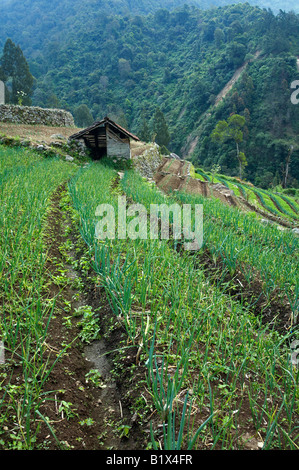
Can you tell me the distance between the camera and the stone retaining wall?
2075 centimetres

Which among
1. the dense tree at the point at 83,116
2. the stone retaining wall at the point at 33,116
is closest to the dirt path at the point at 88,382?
the stone retaining wall at the point at 33,116

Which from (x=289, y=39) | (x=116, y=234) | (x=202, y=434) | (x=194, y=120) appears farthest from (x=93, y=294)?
(x=289, y=39)

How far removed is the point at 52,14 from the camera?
123625 mm

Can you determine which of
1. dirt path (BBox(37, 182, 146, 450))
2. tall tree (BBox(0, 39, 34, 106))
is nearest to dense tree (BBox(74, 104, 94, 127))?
tall tree (BBox(0, 39, 34, 106))

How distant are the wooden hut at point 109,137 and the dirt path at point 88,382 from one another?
45.2 feet

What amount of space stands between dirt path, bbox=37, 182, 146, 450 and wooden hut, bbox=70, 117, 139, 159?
45.2 ft

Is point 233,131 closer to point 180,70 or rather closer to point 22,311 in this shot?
point 22,311

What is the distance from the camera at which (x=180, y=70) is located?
87.9 m

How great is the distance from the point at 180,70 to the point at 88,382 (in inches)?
3912

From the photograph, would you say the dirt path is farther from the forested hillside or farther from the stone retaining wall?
the forested hillside

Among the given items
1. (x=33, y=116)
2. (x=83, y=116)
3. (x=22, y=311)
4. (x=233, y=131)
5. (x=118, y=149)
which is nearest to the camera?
(x=22, y=311)

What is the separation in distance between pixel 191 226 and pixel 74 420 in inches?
163

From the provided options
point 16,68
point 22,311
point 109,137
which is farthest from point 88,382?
point 16,68
